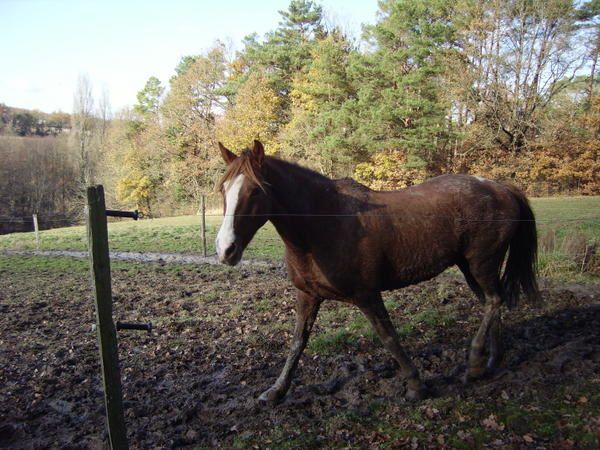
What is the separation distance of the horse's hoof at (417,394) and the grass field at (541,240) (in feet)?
15.1

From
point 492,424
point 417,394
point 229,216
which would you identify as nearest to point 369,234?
point 229,216

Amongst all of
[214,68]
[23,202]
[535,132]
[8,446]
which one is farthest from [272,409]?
[23,202]

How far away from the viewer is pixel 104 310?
2.84m

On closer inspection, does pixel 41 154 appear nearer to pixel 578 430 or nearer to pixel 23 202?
pixel 23 202

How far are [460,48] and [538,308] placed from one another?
2402 centimetres

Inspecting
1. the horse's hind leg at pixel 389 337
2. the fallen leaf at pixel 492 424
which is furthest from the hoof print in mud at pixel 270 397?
the fallen leaf at pixel 492 424

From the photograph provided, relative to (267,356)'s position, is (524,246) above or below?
above

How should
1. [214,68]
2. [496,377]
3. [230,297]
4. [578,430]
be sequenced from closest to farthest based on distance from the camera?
1. [578,430]
2. [496,377]
3. [230,297]
4. [214,68]

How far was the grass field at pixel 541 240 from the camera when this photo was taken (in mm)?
8273

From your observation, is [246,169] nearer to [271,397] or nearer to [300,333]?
[300,333]

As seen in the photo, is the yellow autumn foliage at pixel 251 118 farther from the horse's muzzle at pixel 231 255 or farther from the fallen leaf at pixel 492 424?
the fallen leaf at pixel 492 424

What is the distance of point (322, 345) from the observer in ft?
17.0

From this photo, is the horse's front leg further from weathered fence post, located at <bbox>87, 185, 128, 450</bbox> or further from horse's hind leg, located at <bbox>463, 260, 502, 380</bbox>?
horse's hind leg, located at <bbox>463, 260, 502, 380</bbox>

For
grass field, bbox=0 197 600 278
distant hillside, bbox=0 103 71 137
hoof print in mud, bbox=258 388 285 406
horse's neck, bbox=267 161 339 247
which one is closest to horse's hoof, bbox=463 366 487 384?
hoof print in mud, bbox=258 388 285 406
